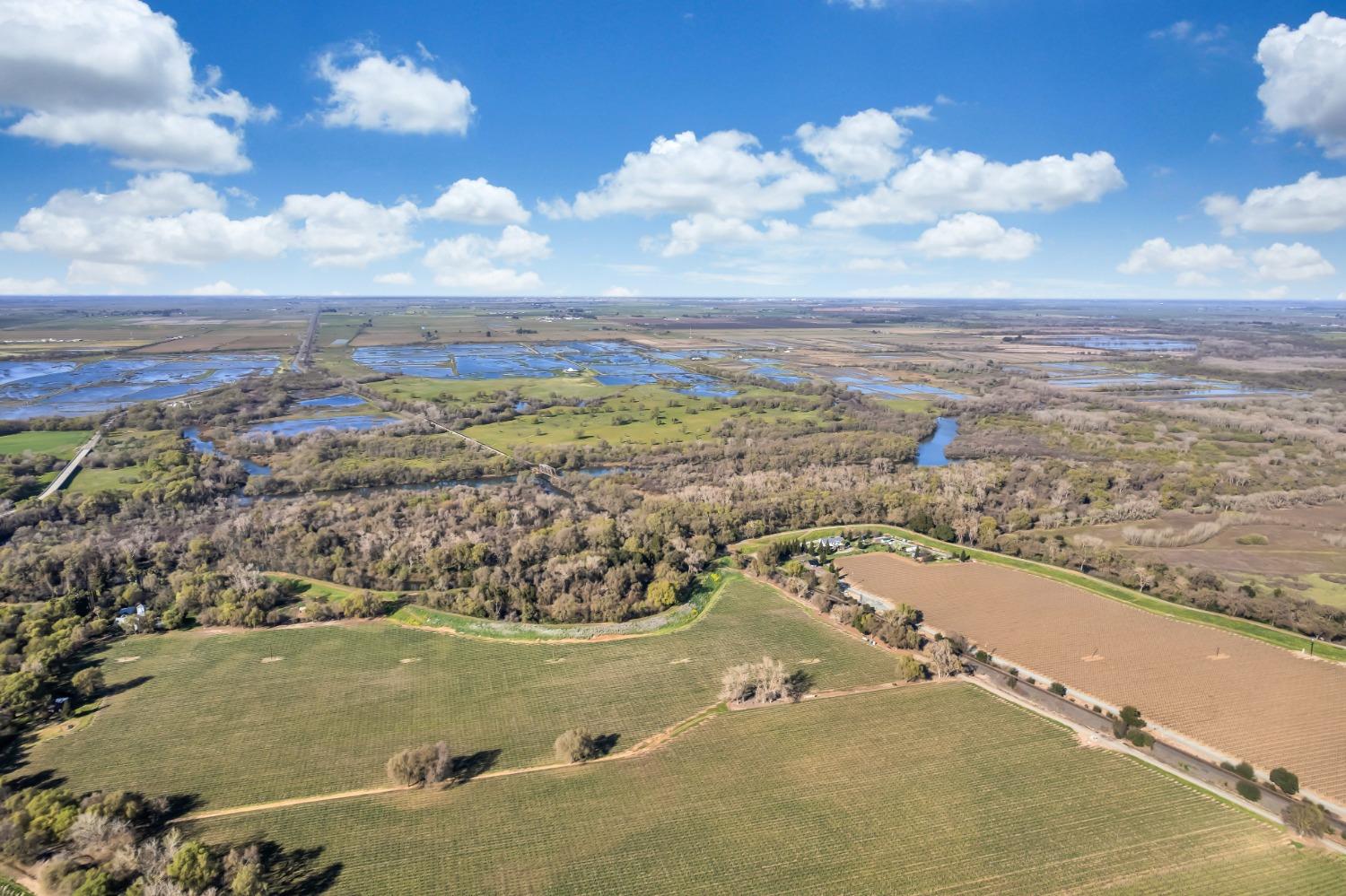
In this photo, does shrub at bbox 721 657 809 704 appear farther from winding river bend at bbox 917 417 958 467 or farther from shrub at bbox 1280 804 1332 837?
winding river bend at bbox 917 417 958 467

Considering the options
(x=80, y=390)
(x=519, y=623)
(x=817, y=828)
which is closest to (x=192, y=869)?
(x=519, y=623)

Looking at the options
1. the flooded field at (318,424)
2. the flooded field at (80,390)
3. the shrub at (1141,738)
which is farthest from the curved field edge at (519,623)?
the flooded field at (80,390)

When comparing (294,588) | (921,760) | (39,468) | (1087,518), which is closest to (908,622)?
(921,760)

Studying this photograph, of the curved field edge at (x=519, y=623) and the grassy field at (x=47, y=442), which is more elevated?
the grassy field at (x=47, y=442)

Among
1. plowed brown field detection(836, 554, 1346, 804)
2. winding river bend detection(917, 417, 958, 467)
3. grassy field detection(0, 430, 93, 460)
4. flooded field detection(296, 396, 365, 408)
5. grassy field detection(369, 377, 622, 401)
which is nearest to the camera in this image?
plowed brown field detection(836, 554, 1346, 804)

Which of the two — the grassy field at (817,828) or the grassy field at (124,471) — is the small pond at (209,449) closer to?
the grassy field at (124,471)

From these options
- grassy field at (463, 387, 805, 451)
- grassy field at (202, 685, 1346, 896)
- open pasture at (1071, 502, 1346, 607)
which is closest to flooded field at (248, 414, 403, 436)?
grassy field at (463, 387, 805, 451)

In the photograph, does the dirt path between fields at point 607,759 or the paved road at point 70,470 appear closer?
the dirt path between fields at point 607,759
